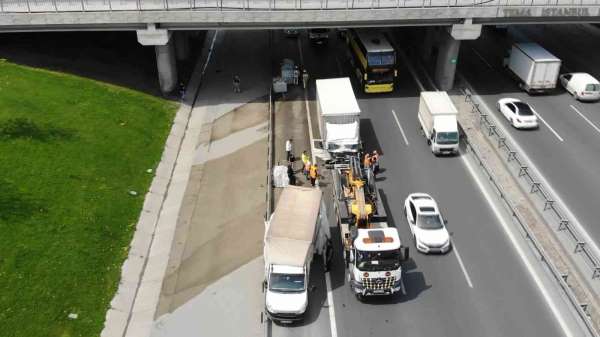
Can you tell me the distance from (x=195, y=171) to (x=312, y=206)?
12.2 metres

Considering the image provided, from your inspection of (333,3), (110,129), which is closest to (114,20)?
(110,129)

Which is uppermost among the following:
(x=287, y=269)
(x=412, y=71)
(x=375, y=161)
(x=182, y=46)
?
(x=287, y=269)

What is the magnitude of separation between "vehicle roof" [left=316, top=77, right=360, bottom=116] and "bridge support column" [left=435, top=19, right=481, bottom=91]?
34.1ft

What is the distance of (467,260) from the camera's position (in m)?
27.9

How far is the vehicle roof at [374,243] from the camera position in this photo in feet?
79.6

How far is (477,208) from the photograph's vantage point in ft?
104

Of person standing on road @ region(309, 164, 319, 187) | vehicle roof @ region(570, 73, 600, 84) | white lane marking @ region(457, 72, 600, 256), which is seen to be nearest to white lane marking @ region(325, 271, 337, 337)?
person standing on road @ region(309, 164, 319, 187)

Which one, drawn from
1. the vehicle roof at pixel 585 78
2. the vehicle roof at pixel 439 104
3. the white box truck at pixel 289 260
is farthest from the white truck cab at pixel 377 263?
the vehicle roof at pixel 585 78

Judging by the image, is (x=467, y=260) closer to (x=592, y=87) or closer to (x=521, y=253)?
(x=521, y=253)

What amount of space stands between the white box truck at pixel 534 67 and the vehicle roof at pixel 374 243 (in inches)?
983

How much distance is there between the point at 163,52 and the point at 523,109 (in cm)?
2738

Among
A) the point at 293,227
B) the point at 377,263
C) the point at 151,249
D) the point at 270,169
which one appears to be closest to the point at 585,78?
the point at 270,169

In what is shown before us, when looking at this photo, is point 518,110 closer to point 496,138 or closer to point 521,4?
point 496,138

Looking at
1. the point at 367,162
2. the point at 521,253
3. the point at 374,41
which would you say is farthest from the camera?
the point at 374,41
